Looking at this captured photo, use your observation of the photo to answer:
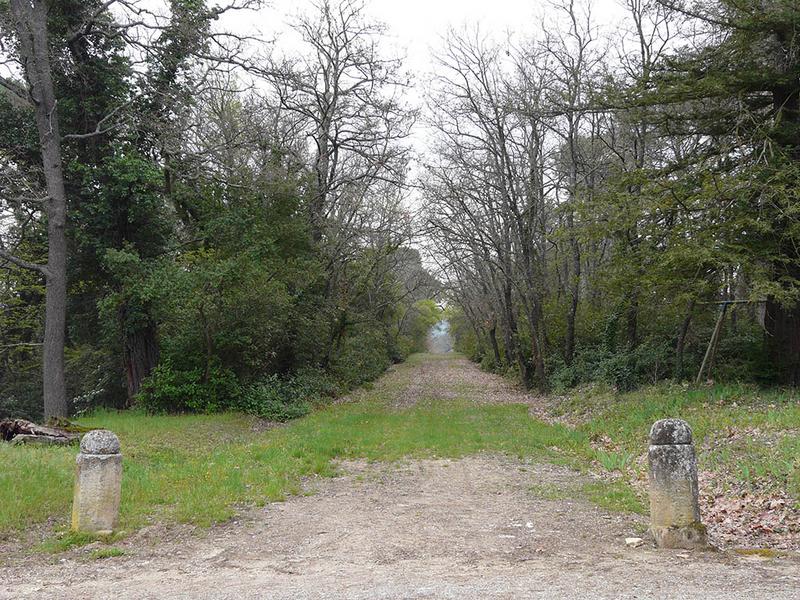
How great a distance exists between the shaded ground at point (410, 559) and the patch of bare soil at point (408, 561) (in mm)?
16

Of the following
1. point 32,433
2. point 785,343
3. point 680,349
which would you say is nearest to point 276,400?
point 32,433

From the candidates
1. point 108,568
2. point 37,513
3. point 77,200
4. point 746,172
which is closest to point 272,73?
point 77,200

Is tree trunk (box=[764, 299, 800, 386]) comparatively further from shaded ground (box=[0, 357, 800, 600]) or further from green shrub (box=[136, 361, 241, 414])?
green shrub (box=[136, 361, 241, 414])

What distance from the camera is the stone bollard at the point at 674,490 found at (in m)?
5.80

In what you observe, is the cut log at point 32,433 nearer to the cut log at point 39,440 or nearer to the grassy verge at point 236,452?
the cut log at point 39,440

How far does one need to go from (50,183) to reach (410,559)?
46.0ft

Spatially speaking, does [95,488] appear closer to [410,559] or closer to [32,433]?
[410,559]

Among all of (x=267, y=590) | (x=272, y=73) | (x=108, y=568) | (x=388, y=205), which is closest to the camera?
(x=267, y=590)

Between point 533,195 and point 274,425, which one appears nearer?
point 274,425

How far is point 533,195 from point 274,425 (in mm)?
13019

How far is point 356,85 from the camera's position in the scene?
79.0 feet

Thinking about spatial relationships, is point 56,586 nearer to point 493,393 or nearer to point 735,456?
point 735,456

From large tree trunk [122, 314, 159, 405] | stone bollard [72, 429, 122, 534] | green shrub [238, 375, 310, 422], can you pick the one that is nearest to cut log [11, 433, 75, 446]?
stone bollard [72, 429, 122, 534]

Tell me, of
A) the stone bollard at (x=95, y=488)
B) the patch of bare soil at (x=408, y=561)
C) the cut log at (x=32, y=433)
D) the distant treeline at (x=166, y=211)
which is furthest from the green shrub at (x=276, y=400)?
the stone bollard at (x=95, y=488)
